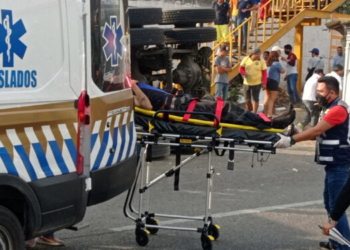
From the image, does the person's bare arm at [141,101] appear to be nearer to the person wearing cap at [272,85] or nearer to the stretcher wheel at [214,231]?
the stretcher wheel at [214,231]

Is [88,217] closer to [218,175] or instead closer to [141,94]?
[141,94]

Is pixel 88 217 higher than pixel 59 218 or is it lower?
lower

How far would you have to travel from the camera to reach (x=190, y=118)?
6.54 meters

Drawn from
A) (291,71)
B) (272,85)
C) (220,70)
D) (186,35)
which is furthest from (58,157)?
(291,71)

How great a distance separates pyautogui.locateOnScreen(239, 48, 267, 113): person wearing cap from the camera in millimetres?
15820

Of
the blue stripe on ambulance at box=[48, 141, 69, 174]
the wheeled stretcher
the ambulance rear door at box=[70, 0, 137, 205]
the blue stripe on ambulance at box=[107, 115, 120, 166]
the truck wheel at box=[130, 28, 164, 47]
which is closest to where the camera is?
the blue stripe on ambulance at box=[48, 141, 69, 174]

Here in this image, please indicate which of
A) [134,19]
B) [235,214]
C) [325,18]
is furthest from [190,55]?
[325,18]

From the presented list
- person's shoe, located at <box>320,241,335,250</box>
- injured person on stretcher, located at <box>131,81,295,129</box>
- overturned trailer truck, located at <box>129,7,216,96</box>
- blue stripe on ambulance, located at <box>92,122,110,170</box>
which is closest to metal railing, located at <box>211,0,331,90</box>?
overturned trailer truck, located at <box>129,7,216,96</box>

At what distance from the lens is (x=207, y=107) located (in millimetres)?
6738

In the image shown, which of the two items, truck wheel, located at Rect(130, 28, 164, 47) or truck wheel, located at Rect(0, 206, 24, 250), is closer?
truck wheel, located at Rect(0, 206, 24, 250)

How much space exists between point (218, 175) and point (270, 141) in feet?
13.1

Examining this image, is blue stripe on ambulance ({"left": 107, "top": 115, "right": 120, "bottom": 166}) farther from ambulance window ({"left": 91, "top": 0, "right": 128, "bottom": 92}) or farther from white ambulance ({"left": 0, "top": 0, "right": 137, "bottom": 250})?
ambulance window ({"left": 91, "top": 0, "right": 128, "bottom": 92})

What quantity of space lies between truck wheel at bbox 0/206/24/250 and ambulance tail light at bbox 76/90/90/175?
0.63 m

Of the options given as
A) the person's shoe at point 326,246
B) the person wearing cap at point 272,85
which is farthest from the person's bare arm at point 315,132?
the person wearing cap at point 272,85
